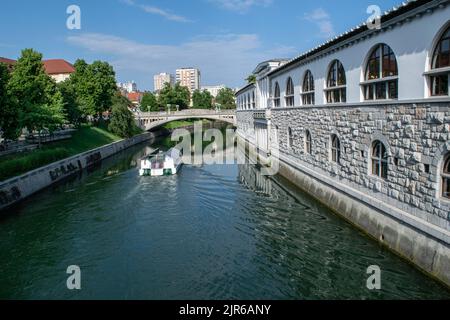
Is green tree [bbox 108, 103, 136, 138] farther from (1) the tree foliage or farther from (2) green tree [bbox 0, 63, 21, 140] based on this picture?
(1) the tree foliage

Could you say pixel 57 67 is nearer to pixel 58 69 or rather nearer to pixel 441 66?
pixel 58 69

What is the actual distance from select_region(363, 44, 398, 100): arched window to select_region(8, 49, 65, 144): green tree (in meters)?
29.4

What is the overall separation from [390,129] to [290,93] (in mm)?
15750

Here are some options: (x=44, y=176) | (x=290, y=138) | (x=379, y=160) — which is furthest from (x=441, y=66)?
(x=44, y=176)

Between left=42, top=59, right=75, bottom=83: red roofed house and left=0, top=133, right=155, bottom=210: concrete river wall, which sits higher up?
left=42, top=59, right=75, bottom=83: red roofed house

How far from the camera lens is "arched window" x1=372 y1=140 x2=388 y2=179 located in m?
15.6

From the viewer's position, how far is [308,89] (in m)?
25.5

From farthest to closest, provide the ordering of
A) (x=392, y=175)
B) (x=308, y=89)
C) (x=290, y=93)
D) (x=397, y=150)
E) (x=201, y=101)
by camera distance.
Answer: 1. (x=201, y=101)
2. (x=290, y=93)
3. (x=308, y=89)
4. (x=392, y=175)
5. (x=397, y=150)

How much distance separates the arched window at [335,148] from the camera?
20438 millimetres

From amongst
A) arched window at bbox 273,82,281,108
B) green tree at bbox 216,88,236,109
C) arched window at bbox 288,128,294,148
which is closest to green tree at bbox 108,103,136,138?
arched window at bbox 273,82,281,108

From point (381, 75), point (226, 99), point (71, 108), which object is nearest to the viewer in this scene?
point (381, 75)

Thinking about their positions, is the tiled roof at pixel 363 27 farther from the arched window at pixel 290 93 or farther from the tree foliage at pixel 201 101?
the tree foliage at pixel 201 101
